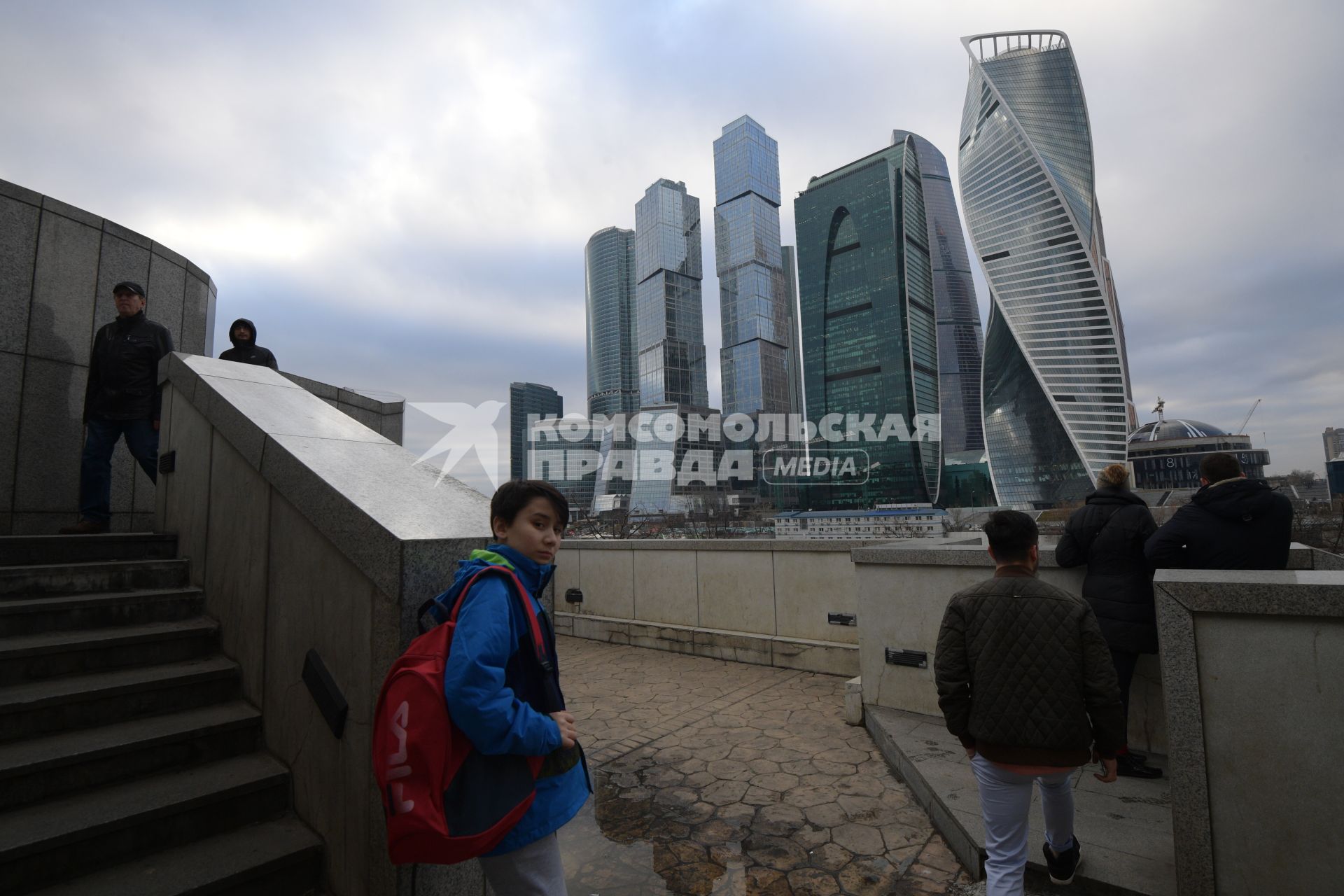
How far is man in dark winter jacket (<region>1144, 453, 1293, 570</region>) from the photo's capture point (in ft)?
11.0

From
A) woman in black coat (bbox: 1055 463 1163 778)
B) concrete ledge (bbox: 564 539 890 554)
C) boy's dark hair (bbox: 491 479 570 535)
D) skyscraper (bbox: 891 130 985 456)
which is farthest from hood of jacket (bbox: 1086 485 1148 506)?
skyscraper (bbox: 891 130 985 456)

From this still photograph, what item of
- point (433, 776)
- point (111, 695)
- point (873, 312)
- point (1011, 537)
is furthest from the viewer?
point (873, 312)

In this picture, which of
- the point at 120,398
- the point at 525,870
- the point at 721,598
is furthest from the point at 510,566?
the point at 721,598

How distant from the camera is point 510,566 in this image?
70.1 inches

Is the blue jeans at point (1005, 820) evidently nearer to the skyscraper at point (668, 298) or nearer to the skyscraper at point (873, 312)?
the skyscraper at point (873, 312)

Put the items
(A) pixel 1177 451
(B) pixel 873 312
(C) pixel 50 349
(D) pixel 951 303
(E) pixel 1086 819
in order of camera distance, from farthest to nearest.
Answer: (D) pixel 951 303
(A) pixel 1177 451
(B) pixel 873 312
(C) pixel 50 349
(E) pixel 1086 819

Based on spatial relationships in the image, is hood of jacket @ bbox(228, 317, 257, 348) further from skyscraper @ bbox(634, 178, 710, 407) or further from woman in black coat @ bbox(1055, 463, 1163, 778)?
skyscraper @ bbox(634, 178, 710, 407)

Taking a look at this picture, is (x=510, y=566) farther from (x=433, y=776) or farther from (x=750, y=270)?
(x=750, y=270)

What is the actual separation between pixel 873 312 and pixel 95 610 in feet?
409

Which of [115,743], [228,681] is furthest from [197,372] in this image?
[115,743]

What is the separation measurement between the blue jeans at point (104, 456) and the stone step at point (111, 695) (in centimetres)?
212

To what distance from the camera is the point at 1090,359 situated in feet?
253

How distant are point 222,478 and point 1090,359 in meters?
92.0

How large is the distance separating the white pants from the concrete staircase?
130 centimetres
